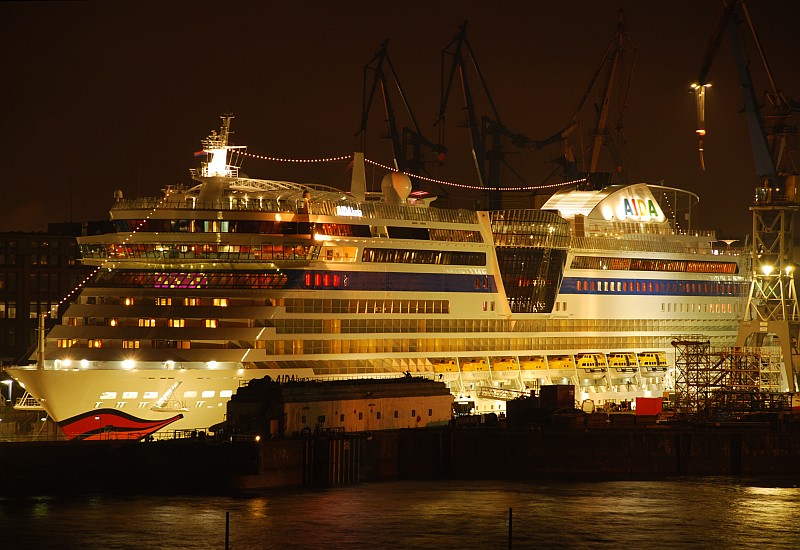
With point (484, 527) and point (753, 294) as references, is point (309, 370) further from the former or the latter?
point (753, 294)

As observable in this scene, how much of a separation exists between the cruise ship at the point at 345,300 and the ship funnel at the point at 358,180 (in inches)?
5.3

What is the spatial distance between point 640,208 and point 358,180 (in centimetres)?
2678

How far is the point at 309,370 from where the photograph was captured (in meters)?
91.8

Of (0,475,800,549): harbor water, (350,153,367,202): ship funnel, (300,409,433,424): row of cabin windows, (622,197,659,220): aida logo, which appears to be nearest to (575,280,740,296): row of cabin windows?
(622,197,659,220): aida logo

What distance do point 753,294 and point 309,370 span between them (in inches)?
1603

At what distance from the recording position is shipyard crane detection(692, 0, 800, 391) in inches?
4520

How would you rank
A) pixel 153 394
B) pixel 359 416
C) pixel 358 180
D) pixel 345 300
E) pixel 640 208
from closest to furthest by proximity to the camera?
pixel 153 394 → pixel 359 416 → pixel 345 300 → pixel 358 180 → pixel 640 208

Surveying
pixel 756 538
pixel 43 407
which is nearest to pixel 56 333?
pixel 43 407

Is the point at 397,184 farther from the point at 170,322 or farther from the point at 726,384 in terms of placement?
the point at 726,384

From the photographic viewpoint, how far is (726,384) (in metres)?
107

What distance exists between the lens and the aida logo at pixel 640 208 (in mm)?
116938

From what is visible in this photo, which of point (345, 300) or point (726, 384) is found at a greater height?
point (345, 300)

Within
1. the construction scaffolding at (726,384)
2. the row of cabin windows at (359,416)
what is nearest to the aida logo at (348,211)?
the row of cabin windows at (359,416)

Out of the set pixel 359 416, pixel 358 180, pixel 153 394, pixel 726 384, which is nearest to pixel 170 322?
pixel 153 394
